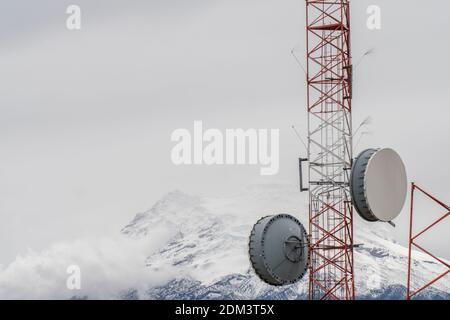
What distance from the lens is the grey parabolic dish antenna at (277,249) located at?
6050cm

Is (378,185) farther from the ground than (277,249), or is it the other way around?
(378,185)

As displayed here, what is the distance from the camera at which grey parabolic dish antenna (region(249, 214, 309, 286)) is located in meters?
60.5

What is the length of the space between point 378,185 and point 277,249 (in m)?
8.78

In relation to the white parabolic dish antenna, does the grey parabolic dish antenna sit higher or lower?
lower

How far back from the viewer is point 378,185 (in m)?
57.6

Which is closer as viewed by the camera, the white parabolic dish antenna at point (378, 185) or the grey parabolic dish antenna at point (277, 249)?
the white parabolic dish antenna at point (378, 185)

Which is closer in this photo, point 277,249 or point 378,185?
point 378,185

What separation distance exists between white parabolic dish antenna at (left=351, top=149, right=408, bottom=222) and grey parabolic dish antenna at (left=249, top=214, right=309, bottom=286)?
21.2 feet

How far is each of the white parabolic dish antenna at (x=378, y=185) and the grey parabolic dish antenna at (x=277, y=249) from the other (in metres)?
6.46

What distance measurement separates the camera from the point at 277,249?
6109 centimetres

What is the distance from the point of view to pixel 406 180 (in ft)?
196
